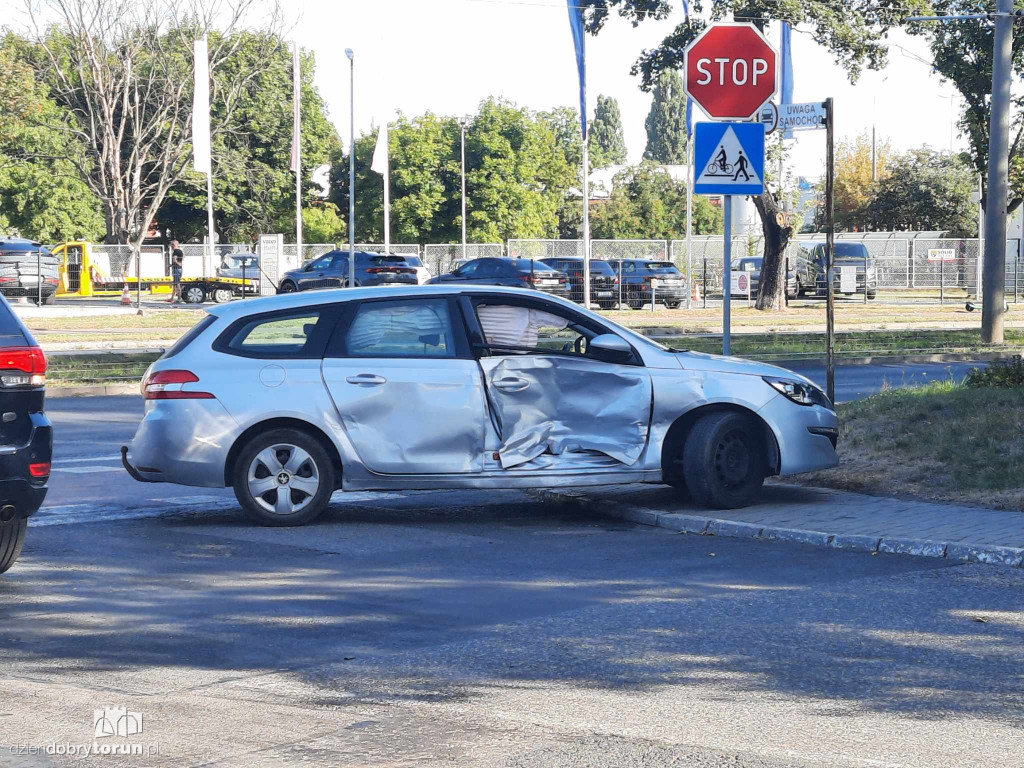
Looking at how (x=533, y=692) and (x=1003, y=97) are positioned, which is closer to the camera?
(x=533, y=692)

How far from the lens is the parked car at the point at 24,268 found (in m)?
41.1

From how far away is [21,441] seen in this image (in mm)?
6930

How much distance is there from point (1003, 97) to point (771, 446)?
15.3 meters

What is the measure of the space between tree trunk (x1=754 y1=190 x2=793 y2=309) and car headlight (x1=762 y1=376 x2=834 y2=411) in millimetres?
30173

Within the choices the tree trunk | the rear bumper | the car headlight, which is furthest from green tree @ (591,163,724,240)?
the rear bumper

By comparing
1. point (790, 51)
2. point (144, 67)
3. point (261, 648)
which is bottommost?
point (261, 648)

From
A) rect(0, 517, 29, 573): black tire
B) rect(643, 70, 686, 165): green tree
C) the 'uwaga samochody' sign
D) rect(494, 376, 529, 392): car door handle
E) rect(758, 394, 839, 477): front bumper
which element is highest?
rect(643, 70, 686, 165): green tree

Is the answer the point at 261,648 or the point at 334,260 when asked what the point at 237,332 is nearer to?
the point at 261,648

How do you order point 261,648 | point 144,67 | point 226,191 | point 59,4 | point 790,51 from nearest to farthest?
point 261,648 < point 790,51 < point 59,4 < point 144,67 < point 226,191

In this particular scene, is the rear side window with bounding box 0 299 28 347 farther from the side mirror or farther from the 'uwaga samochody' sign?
the 'uwaga samochody' sign

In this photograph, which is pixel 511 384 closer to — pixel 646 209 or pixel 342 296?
pixel 342 296

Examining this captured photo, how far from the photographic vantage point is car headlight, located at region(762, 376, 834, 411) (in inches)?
380

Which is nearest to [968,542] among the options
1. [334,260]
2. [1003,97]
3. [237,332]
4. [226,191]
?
[237,332]

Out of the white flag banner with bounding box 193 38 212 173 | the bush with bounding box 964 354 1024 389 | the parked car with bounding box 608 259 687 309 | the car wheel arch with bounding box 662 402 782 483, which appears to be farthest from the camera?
the white flag banner with bounding box 193 38 212 173
